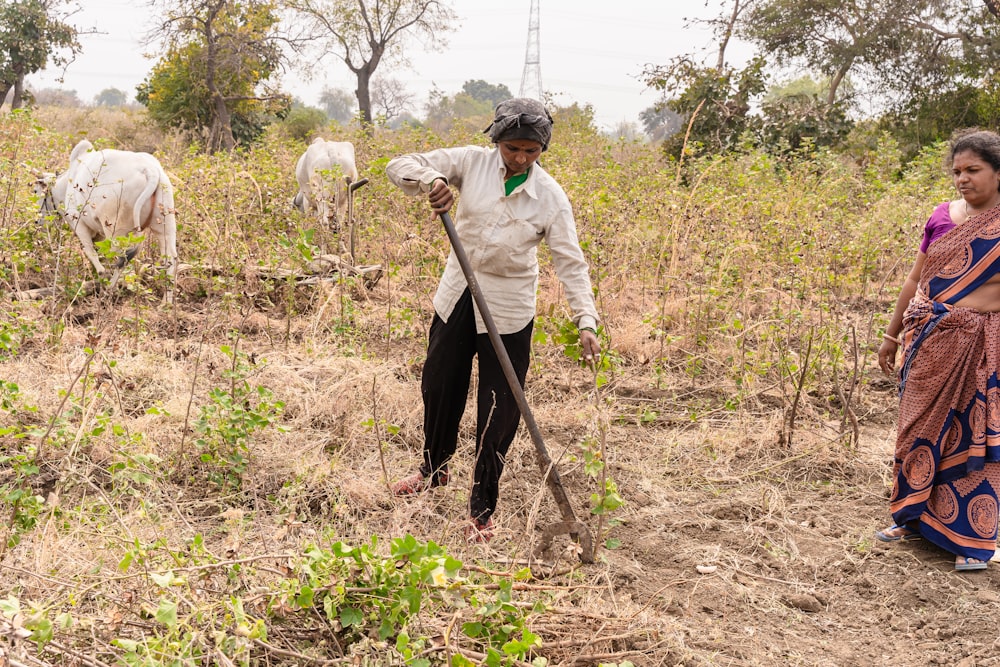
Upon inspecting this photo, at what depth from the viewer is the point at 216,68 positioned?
1466cm

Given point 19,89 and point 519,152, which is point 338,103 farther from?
point 519,152

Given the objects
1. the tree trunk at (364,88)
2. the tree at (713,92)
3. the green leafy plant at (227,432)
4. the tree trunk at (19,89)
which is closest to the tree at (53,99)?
the tree trunk at (19,89)

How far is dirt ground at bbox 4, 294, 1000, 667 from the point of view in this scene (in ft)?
8.15

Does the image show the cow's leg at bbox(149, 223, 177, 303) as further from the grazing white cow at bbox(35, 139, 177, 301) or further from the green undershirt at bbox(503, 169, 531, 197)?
the green undershirt at bbox(503, 169, 531, 197)

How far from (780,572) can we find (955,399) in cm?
85

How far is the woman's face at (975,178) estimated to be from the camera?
113 inches

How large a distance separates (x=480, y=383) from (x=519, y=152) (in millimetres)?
774

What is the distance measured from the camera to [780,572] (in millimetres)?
2943

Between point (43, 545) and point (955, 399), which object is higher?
point (955, 399)

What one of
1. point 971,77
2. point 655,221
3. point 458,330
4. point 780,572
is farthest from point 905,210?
point 971,77

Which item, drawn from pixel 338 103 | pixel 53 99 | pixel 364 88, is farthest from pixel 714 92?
pixel 338 103

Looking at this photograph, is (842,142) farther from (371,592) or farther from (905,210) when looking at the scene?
(371,592)

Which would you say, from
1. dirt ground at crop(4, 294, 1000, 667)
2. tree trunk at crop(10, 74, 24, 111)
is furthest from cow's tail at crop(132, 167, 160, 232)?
tree trunk at crop(10, 74, 24, 111)

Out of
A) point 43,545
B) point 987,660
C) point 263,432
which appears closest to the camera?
point 43,545
